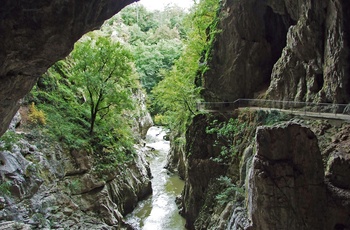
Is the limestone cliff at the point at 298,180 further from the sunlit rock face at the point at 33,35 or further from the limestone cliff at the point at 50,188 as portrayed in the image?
the limestone cliff at the point at 50,188

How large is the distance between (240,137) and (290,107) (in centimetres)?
314

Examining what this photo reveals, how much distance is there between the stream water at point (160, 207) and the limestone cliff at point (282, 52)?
8.92m

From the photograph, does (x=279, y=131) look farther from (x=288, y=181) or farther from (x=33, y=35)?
(x=33, y=35)

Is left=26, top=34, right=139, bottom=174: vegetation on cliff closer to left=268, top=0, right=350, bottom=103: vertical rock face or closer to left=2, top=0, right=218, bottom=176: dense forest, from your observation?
left=2, top=0, right=218, bottom=176: dense forest

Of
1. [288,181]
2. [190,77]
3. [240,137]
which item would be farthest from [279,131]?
[190,77]

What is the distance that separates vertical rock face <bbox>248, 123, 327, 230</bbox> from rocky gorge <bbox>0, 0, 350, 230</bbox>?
33mm

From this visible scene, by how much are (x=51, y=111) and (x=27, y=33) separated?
30.8ft

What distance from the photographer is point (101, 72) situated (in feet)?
57.8

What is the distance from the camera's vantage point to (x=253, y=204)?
32.0ft

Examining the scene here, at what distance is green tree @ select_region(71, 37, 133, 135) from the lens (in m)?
16.9

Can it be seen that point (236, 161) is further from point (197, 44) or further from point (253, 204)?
point (197, 44)

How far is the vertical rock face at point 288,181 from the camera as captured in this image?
909 centimetres

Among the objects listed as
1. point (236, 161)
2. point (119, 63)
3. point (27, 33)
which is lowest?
point (236, 161)

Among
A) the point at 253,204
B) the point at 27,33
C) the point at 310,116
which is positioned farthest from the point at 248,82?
the point at 27,33
